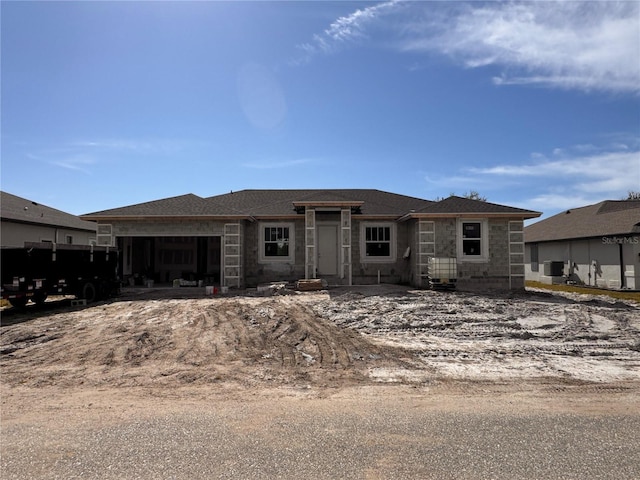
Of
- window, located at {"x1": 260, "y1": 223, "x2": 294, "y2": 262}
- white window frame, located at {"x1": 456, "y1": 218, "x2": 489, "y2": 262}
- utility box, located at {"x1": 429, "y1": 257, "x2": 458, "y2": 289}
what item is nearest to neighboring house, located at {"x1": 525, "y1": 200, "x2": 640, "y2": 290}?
white window frame, located at {"x1": 456, "y1": 218, "x2": 489, "y2": 262}

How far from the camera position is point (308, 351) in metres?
7.55

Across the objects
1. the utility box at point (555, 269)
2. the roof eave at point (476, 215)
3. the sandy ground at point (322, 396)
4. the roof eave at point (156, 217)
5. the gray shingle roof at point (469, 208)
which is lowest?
the sandy ground at point (322, 396)

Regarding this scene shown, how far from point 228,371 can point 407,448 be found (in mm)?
3447

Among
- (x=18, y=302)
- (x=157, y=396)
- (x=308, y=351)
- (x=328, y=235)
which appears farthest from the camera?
(x=328, y=235)

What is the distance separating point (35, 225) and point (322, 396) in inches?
886

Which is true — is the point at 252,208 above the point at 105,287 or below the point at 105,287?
above

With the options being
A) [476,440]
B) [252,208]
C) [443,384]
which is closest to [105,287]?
[252,208]

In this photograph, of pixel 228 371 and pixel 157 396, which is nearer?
pixel 157 396

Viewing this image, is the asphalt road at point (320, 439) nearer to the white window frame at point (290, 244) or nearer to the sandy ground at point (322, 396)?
the sandy ground at point (322, 396)

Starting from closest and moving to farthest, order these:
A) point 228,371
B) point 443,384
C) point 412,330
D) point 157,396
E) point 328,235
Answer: point 157,396 < point 443,384 < point 228,371 < point 412,330 < point 328,235

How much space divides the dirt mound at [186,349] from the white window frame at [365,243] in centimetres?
771

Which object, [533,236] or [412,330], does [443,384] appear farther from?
[533,236]

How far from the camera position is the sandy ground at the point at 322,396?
349 centimetres

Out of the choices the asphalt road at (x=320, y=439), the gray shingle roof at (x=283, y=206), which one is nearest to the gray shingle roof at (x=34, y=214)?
the gray shingle roof at (x=283, y=206)
